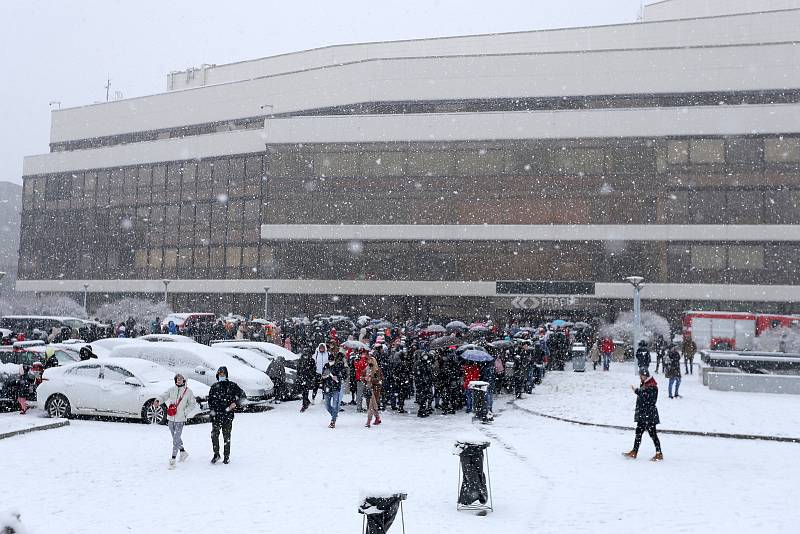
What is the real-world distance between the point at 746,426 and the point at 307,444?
1025cm

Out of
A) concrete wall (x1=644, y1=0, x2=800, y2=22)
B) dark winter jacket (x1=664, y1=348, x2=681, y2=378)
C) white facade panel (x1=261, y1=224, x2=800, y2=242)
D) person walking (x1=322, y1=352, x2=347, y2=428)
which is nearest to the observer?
person walking (x1=322, y1=352, x2=347, y2=428)

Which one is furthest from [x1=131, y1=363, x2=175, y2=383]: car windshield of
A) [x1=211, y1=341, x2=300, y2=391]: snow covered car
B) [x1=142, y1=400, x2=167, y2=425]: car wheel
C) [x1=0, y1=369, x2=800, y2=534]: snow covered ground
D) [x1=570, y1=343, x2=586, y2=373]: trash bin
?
[x1=570, y1=343, x2=586, y2=373]: trash bin

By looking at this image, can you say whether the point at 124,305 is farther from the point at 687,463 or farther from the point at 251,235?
the point at 687,463

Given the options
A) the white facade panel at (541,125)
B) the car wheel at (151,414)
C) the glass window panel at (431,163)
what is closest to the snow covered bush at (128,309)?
Result: the white facade panel at (541,125)

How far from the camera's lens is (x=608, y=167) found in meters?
48.5

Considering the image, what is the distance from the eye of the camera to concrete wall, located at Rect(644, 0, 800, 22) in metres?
58.8

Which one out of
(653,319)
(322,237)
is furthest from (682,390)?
(322,237)

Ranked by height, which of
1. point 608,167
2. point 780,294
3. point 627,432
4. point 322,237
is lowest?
point 627,432

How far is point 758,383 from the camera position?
920 inches

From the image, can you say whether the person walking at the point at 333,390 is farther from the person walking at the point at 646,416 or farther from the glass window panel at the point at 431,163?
the glass window panel at the point at 431,163

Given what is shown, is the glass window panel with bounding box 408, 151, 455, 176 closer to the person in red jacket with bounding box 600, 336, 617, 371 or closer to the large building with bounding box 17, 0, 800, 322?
the large building with bounding box 17, 0, 800, 322

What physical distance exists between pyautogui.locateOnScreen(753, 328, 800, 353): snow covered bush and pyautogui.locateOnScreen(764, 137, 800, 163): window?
14.2m

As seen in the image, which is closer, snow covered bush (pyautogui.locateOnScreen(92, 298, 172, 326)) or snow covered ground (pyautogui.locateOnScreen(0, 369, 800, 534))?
snow covered ground (pyautogui.locateOnScreen(0, 369, 800, 534))

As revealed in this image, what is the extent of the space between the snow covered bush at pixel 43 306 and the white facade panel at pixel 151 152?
39.1 ft
